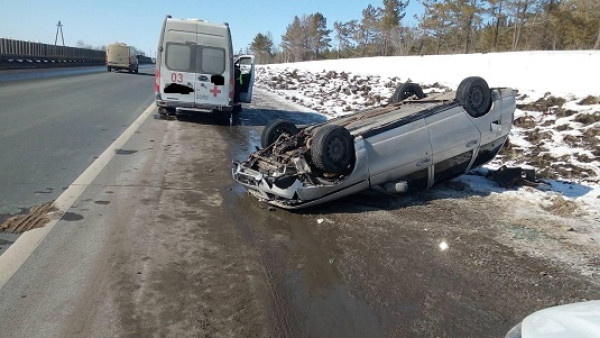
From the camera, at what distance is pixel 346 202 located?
219 inches

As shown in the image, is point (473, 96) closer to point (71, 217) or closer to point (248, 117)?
point (71, 217)

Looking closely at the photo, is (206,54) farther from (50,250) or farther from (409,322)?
(409,322)

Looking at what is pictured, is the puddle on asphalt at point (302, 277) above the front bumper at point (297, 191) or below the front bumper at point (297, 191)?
below

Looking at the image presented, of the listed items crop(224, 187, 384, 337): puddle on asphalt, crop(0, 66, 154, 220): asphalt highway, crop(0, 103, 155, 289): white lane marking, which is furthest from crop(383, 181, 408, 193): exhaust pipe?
crop(0, 66, 154, 220): asphalt highway

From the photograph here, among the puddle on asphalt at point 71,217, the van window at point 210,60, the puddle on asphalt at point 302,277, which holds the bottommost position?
the puddle on asphalt at point 302,277

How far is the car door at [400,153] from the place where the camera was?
5234 mm

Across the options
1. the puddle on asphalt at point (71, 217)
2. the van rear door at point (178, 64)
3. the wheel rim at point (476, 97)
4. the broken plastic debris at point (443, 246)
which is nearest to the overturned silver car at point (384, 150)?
the wheel rim at point (476, 97)

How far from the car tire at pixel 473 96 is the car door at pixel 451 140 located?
0.11 meters

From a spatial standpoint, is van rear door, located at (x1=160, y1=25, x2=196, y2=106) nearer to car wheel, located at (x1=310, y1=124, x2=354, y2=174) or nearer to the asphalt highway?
the asphalt highway

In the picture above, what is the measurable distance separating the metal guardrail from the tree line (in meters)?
31.8

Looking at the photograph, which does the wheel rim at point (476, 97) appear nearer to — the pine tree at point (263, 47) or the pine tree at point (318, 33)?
the pine tree at point (318, 33)

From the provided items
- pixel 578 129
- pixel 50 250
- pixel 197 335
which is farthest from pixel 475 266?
pixel 578 129

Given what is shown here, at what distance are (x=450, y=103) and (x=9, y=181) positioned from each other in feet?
18.4

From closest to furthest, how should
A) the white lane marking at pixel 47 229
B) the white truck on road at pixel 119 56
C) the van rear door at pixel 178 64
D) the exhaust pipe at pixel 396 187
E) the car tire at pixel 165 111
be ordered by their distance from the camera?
the white lane marking at pixel 47 229 → the exhaust pipe at pixel 396 187 → the van rear door at pixel 178 64 → the car tire at pixel 165 111 → the white truck on road at pixel 119 56
